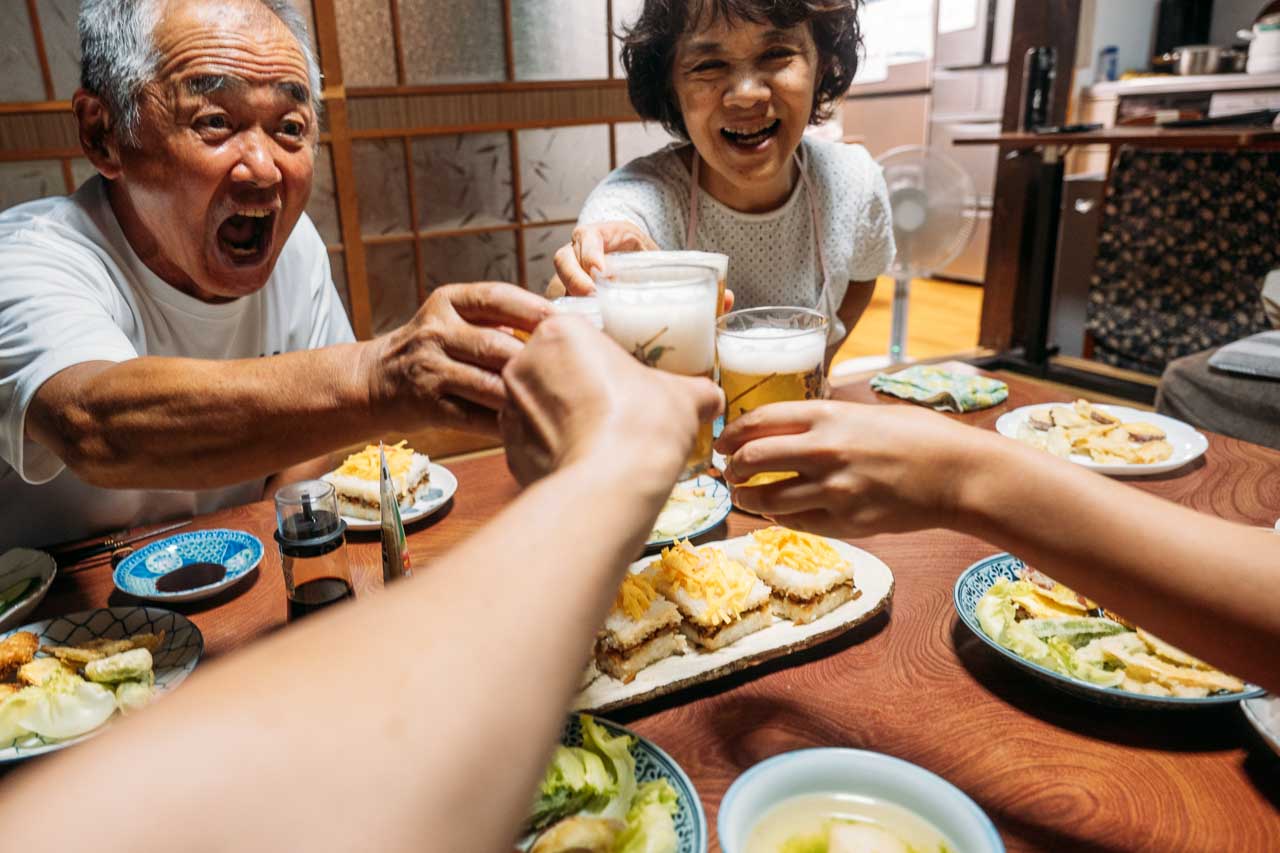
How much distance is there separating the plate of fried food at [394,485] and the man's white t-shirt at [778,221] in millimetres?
1025

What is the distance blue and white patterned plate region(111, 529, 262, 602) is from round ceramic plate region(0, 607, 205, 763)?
0.07 m

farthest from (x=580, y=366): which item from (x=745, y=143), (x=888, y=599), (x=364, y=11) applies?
(x=364, y=11)

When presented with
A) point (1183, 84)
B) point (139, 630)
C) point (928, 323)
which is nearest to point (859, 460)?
point (139, 630)

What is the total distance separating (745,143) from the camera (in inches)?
95.0

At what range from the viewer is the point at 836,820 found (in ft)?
2.88

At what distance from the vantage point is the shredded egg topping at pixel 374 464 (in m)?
1.73

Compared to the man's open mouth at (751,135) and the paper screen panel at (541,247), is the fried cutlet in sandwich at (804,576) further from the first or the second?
the paper screen panel at (541,247)

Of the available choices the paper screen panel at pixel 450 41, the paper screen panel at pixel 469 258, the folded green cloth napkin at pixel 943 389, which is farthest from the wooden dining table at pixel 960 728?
the paper screen panel at pixel 450 41

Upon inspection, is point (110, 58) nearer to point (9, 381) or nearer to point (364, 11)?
point (9, 381)

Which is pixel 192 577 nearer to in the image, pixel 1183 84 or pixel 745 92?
pixel 745 92

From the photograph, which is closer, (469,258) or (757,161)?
(757,161)

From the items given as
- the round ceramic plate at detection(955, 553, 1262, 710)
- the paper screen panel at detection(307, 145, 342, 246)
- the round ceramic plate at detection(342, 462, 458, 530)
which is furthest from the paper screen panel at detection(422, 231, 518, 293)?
the round ceramic plate at detection(955, 553, 1262, 710)

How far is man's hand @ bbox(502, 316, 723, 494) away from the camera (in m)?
0.68

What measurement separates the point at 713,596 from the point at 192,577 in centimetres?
94
